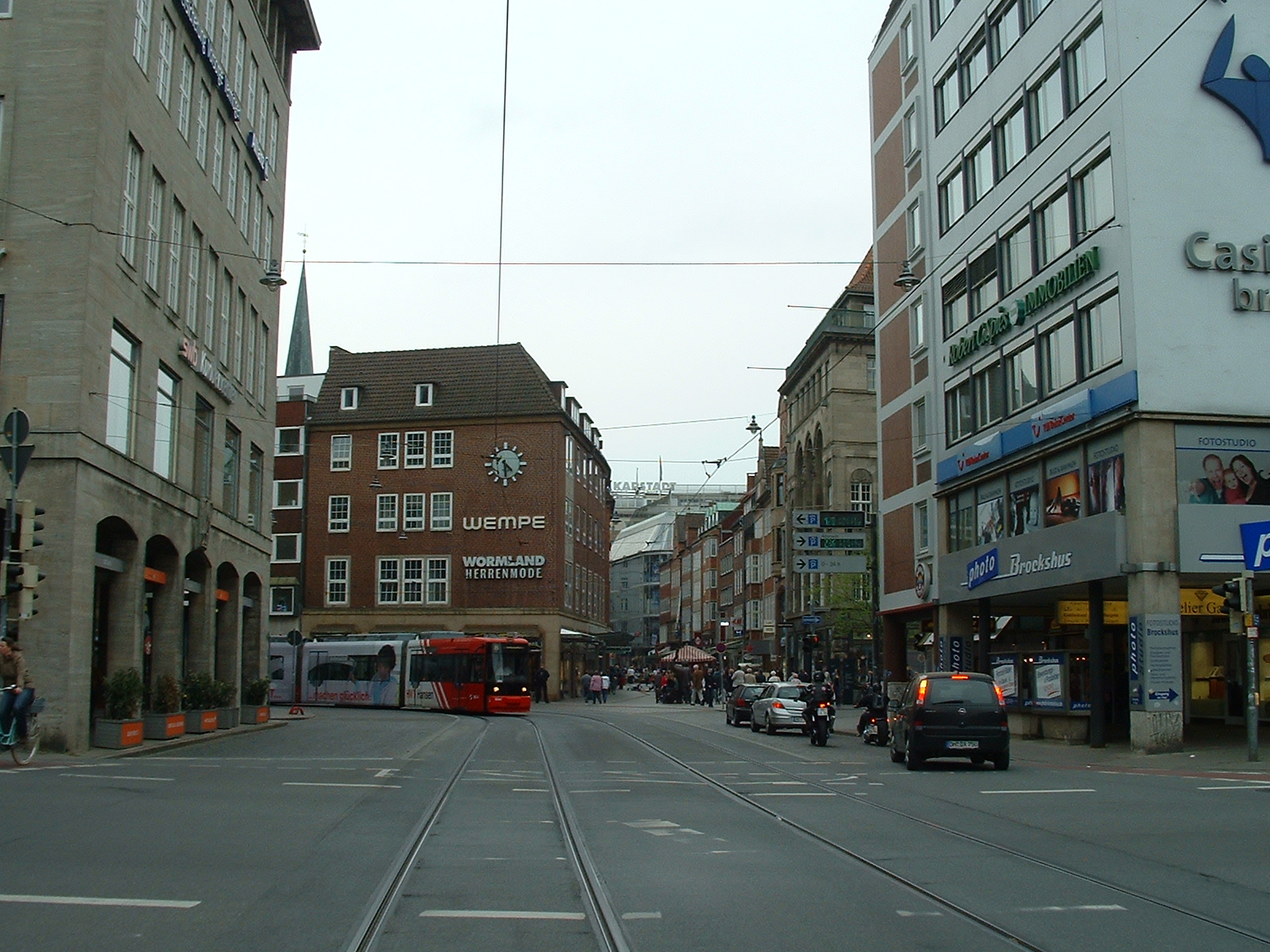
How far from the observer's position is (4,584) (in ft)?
61.4

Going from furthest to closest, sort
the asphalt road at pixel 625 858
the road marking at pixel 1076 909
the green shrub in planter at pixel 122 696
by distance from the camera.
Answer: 1. the green shrub in planter at pixel 122 696
2. the road marking at pixel 1076 909
3. the asphalt road at pixel 625 858

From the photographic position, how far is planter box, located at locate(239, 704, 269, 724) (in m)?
36.2

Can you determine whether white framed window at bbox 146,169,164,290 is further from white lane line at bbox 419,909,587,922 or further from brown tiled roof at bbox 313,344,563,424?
brown tiled roof at bbox 313,344,563,424

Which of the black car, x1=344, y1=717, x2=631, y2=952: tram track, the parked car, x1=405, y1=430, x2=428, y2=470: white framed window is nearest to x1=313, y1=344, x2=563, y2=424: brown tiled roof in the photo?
x1=405, y1=430, x2=428, y2=470: white framed window

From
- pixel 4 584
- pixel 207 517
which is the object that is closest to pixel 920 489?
pixel 207 517

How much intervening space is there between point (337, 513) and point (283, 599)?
5.67 metres

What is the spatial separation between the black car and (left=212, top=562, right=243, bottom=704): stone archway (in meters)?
22.4

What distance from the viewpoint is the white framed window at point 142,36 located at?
26922 mm

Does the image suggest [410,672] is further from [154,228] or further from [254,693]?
[154,228]

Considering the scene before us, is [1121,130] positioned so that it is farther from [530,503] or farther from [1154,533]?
[530,503]

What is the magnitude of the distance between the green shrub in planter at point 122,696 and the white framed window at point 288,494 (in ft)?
160

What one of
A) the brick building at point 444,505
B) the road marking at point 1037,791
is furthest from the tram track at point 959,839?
the brick building at point 444,505

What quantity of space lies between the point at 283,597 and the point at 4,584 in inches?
2197

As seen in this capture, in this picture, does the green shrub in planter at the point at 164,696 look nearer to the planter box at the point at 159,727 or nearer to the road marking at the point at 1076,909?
the planter box at the point at 159,727
